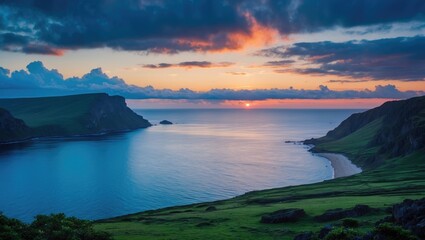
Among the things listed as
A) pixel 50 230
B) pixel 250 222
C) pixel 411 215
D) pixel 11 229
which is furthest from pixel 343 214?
pixel 11 229

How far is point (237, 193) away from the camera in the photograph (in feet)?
479

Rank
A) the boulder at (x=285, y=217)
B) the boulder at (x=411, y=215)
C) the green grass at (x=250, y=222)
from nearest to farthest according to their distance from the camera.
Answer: the boulder at (x=411, y=215), the green grass at (x=250, y=222), the boulder at (x=285, y=217)

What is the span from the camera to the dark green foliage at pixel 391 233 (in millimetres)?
31523

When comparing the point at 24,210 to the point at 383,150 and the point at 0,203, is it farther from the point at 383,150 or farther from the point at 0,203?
the point at 383,150

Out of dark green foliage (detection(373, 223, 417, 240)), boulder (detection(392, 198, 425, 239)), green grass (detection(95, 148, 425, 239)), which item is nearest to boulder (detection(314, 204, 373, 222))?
green grass (detection(95, 148, 425, 239))

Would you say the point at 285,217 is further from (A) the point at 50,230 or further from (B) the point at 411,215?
(A) the point at 50,230

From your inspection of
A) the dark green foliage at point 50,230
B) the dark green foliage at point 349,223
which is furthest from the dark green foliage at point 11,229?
the dark green foliage at point 349,223

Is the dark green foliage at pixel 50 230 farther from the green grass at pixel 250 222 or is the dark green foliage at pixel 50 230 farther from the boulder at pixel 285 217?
the boulder at pixel 285 217

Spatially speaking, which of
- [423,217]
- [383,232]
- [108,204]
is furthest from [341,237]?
[108,204]

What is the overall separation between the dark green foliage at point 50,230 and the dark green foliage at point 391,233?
102 ft

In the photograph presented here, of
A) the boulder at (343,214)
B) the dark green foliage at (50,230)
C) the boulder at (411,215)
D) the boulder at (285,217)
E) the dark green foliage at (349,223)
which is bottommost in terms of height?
the boulder at (285,217)

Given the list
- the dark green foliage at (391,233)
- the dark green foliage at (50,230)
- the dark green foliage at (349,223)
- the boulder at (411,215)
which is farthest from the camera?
the dark green foliage at (349,223)

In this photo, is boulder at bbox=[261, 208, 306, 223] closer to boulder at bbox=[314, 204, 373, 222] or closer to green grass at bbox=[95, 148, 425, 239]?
green grass at bbox=[95, 148, 425, 239]

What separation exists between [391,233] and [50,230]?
120ft
